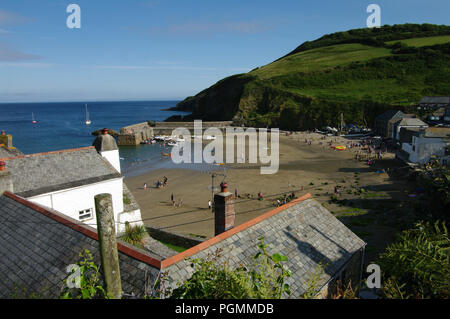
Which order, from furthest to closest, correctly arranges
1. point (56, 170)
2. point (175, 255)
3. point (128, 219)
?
1. point (128, 219)
2. point (56, 170)
3. point (175, 255)

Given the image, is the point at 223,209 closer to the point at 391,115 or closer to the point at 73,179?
the point at 73,179

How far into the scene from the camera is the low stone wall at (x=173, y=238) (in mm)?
18145

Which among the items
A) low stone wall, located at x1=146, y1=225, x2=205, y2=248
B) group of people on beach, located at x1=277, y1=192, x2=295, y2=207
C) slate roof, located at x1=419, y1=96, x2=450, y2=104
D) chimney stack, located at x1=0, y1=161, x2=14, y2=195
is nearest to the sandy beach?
group of people on beach, located at x1=277, y1=192, x2=295, y2=207

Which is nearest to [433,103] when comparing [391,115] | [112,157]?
[391,115]

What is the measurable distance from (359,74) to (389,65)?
40.2ft

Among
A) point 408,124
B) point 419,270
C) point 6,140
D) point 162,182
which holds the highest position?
point 408,124

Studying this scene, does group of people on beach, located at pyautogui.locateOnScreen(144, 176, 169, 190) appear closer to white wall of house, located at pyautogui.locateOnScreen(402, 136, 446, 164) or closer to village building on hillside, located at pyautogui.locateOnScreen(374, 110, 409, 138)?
white wall of house, located at pyautogui.locateOnScreen(402, 136, 446, 164)

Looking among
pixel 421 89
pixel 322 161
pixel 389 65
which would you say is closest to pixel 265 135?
pixel 322 161

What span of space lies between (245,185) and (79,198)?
77.4ft

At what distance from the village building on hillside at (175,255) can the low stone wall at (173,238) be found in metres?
6.54

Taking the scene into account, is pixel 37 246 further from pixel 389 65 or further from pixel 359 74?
pixel 389 65

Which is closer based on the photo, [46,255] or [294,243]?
[46,255]

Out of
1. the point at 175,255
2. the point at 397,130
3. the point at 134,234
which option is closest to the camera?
the point at 175,255

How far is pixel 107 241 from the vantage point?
528 centimetres
